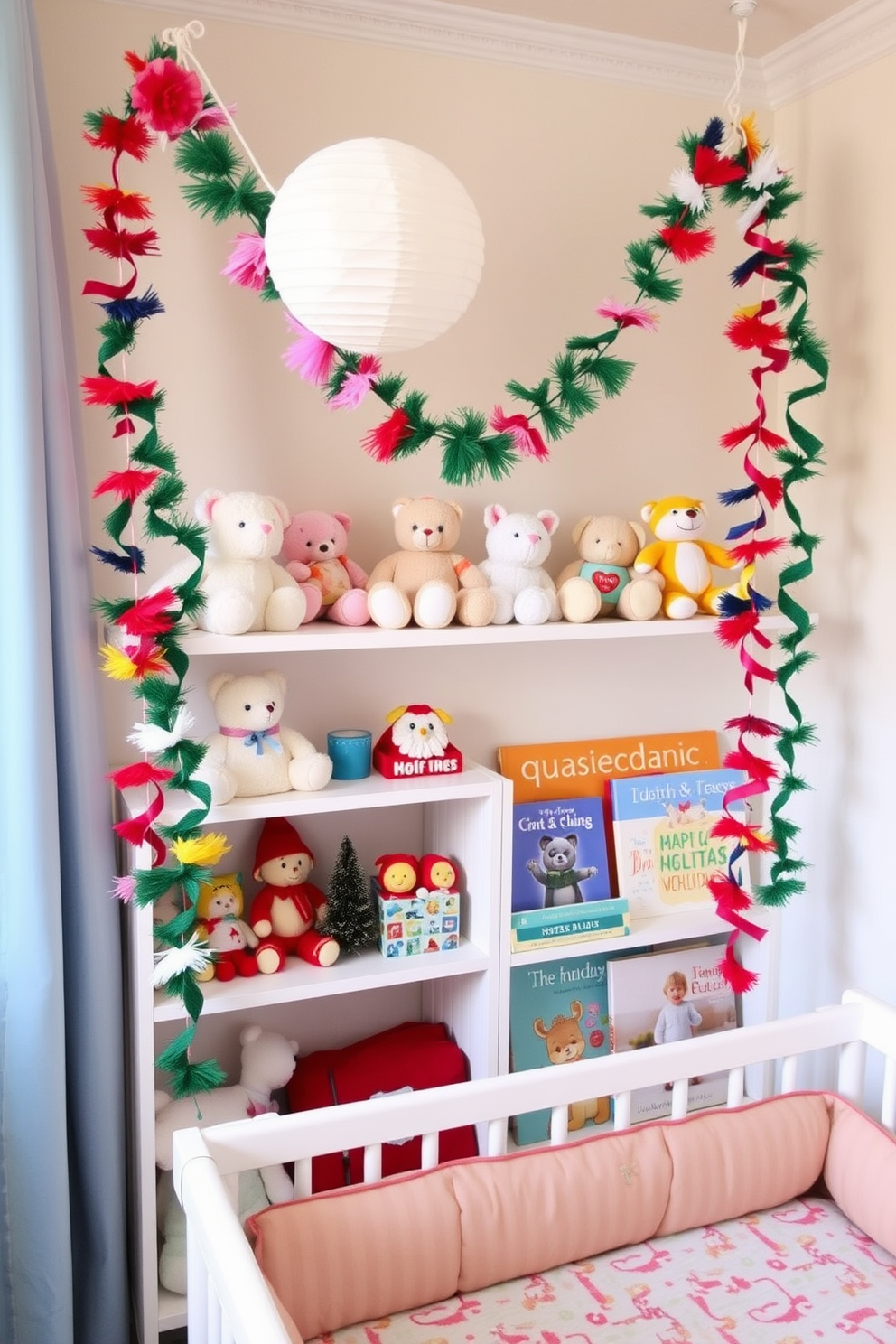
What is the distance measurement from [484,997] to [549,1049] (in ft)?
0.98

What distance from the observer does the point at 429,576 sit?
1843 millimetres

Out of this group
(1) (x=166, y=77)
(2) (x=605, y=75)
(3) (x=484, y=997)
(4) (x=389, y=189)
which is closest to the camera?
(4) (x=389, y=189)

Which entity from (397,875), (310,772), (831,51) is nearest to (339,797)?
(310,772)

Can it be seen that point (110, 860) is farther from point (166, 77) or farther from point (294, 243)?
point (166, 77)

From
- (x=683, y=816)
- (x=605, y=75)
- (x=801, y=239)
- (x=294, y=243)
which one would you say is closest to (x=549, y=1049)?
(x=683, y=816)

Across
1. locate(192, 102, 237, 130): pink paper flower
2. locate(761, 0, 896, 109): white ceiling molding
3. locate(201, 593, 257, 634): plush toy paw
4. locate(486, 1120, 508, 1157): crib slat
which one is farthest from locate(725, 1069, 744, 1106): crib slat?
locate(761, 0, 896, 109): white ceiling molding

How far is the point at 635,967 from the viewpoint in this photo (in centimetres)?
216

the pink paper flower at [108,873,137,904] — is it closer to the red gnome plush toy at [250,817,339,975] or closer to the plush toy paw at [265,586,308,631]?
the red gnome plush toy at [250,817,339,975]

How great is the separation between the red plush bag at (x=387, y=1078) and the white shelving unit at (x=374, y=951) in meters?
0.06

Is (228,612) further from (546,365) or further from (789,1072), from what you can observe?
(789,1072)

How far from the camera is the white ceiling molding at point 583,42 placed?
186 cm

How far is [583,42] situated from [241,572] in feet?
3.90

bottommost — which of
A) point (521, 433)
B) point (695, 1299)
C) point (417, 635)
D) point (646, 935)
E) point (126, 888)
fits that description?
point (695, 1299)

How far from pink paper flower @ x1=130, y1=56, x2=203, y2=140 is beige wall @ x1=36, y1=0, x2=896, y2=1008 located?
0.31 meters
